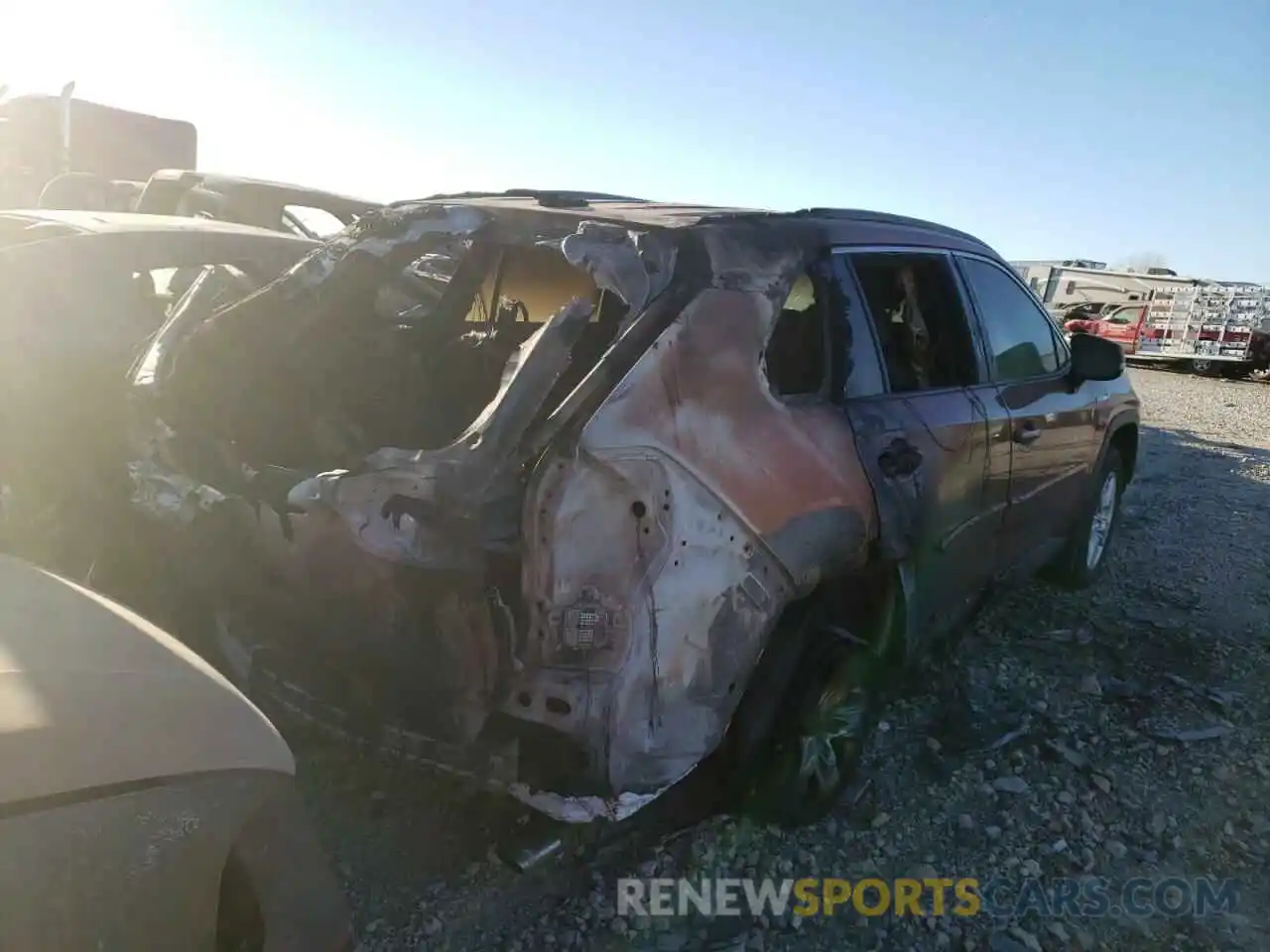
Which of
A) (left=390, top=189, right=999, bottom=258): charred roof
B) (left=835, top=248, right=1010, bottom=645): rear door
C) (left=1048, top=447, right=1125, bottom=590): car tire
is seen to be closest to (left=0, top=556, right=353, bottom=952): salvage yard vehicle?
(left=390, top=189, right=999, bottom=258): charred roof

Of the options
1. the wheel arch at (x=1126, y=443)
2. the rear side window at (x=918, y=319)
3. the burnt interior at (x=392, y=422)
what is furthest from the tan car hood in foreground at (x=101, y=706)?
the wheel arch at (x=1126, y=443)

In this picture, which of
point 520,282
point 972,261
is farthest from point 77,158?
point 972,261

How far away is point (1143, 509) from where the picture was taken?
23.6ft

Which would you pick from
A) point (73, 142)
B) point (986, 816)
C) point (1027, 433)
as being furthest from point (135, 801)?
point (73, 142)

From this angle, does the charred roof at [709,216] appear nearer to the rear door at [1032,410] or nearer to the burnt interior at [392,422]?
the burnt interior at [392,422]

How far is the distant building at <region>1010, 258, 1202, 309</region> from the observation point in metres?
23.7

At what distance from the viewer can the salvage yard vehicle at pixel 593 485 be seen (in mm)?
2160

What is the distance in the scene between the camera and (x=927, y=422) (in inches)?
123

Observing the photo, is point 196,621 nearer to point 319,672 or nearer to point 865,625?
point 319,672

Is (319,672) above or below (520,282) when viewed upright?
below

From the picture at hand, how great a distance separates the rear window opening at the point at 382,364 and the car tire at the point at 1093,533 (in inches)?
121

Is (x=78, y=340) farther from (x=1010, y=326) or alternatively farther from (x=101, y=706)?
(x=1010, y=326)

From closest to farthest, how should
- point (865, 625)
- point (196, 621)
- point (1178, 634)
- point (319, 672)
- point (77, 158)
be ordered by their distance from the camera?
point (319, 672) → point (196, 621) → point (865, 625) → point (1178, 634) → point (77, 158)

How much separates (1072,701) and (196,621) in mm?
3421
